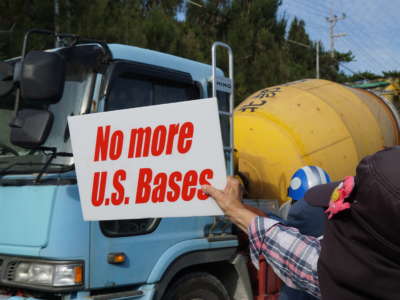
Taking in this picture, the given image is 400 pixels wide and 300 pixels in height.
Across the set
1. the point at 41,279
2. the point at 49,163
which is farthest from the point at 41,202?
the point at 41,279

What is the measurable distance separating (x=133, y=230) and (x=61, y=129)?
2.51ft

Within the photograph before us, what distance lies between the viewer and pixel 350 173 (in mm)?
4957

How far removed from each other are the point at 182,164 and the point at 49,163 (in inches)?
41.3

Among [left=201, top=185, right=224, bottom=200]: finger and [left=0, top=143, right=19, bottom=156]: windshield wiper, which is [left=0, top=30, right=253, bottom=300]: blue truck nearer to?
[left=0, top=143, right=19, bottom=156]: windshield wiper

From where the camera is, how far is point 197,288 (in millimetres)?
3373

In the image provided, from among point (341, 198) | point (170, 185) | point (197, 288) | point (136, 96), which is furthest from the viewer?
point (197, 288)

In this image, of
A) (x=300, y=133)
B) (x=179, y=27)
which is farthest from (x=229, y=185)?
(x=179, y=27)

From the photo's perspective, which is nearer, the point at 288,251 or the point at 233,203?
the point at 288,251

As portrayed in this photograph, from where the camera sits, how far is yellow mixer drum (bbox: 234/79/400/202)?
459cm

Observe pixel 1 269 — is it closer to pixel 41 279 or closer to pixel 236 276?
pixel 41 279

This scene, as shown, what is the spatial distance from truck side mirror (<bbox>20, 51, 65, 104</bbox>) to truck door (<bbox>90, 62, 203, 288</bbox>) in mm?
395

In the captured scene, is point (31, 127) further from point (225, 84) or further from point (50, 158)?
point (225, 84)

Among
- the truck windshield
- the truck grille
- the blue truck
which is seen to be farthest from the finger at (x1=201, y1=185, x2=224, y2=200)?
the truck grille

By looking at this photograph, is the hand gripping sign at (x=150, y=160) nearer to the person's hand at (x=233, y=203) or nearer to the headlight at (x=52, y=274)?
the person's hand at (x=233, y=203)
